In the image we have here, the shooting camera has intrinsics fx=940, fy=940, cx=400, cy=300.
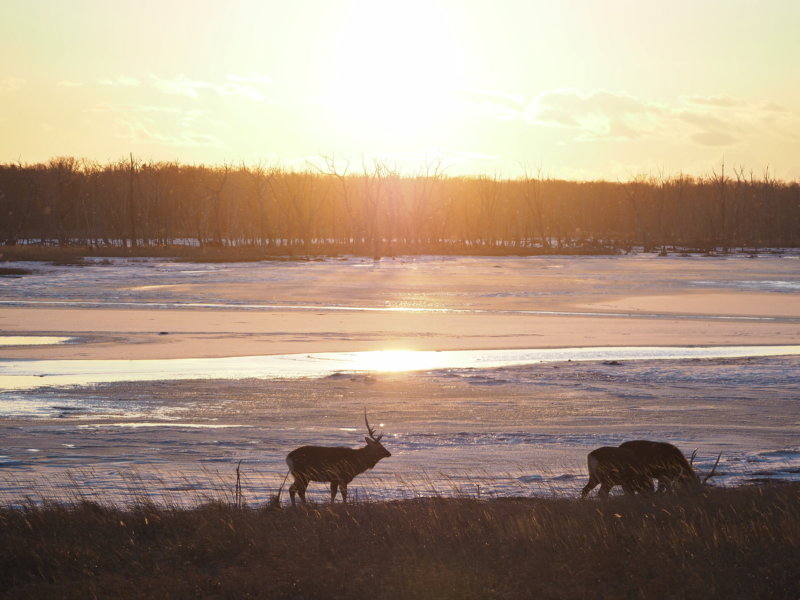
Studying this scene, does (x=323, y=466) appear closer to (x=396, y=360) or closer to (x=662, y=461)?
(x=662, y=461)

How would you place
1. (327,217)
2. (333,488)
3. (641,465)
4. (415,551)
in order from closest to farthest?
(415,551)
(641,465)
(333,488)
(327,217)

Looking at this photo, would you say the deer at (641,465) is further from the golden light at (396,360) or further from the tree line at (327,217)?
the tree line at (327,217)

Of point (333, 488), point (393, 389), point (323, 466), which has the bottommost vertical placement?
point (393, 389)

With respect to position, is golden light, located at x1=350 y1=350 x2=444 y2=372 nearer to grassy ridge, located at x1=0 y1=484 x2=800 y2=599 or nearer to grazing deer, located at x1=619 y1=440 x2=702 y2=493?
grazing deer, located at x1=619 y1=440 x2=702 y2=493

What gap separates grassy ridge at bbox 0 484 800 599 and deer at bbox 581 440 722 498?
1.02 feet

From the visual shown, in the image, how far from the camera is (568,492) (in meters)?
10.3

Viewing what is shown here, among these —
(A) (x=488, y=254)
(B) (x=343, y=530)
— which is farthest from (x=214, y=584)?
(A) (x=488, y=254)

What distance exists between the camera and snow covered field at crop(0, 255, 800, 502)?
11336 mm

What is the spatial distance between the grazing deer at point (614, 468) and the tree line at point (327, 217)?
74.9 metres

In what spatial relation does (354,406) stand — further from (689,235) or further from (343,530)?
(689,235)

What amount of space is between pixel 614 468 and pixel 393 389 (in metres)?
8.40

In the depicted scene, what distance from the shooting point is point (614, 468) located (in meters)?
9.14

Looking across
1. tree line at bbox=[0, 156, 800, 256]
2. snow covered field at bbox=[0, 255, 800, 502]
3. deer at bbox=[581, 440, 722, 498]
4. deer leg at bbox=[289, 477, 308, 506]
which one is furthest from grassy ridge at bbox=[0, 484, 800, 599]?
tree line at bbox=[0, 156, 800, 256]

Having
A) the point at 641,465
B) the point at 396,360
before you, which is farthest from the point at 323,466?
the point at 396,360
